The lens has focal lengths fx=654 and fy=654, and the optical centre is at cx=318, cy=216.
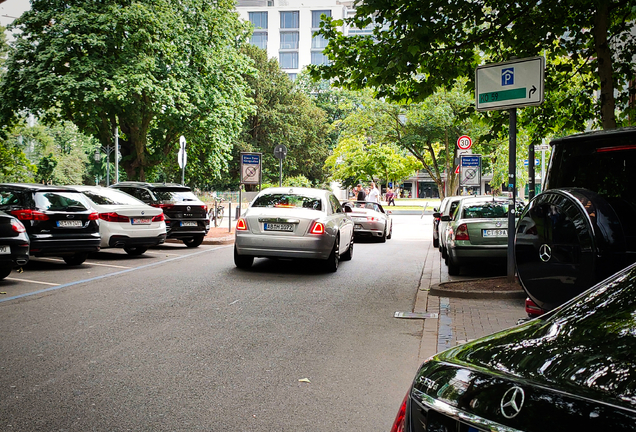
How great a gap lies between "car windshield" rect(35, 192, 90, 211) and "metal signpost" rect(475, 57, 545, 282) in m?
7.91

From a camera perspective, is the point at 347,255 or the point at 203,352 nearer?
the point at 203,352

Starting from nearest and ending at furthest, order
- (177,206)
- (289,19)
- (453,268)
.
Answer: (453,268)
(177,206)
(289,19)

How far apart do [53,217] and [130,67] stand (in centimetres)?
1198

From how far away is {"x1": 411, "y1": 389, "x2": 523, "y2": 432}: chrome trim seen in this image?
1712mm

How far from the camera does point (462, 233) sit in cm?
1209

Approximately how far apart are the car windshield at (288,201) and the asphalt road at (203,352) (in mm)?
1781

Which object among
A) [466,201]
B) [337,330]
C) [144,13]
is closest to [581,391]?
[337,330]

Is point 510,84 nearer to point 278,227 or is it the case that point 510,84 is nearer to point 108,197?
point 278,227

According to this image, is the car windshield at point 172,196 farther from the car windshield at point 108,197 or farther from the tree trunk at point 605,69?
the tree trunk at point 605,69

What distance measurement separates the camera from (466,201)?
1334cm

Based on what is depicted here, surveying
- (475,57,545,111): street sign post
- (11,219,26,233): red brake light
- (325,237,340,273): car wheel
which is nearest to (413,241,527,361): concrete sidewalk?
(325,237,340,273): car wheel

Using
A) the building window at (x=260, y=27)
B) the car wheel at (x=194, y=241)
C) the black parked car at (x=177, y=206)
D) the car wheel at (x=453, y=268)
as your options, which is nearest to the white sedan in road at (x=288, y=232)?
the car wheel at (x=453, y=268)

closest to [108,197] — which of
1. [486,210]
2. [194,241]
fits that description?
[194,241]

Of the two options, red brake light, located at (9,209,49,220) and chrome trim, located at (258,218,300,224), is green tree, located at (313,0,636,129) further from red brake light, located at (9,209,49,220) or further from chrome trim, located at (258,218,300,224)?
red brake light, located at (9,209,49,220)
